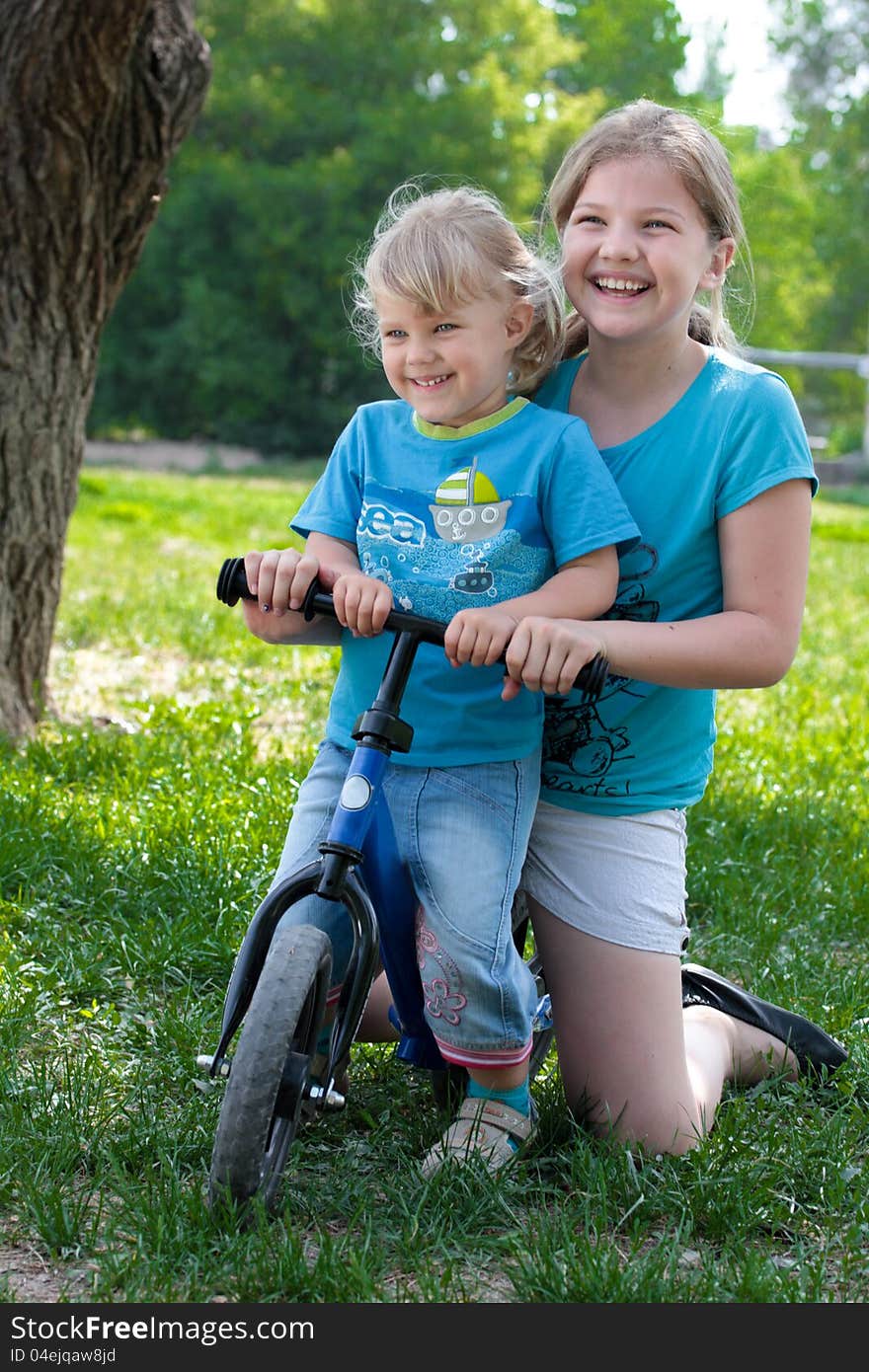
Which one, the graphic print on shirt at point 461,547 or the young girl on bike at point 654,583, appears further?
the young girl on bike at point 654,583

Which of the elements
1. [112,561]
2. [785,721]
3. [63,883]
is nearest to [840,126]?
[112,561]

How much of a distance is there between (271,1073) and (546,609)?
2.73 feet

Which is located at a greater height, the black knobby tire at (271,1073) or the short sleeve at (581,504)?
the short sleeve at (581,504)

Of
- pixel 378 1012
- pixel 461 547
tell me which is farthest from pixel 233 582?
pixel 378 1012

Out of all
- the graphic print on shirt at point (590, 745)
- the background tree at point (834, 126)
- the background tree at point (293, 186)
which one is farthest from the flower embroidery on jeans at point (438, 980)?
the background tree at point (834, 126)

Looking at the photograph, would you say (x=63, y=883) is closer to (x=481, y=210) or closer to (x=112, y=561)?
(x=481, y=210)

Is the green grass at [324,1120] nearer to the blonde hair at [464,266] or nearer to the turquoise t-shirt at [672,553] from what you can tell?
the turquoise t-shirt at [672,553]

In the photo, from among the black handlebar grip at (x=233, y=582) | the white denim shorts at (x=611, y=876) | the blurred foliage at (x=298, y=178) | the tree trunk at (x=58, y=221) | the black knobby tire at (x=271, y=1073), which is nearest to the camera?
the black knobby tire at (x=271, y=1073)

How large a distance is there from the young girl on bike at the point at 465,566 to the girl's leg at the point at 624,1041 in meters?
0.16

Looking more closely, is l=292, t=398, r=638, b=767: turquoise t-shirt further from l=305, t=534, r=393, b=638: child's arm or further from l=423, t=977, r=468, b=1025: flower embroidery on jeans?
l=423, t=977, r=468, b=1025: flower embroidery on jeans

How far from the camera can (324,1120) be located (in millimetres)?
2809

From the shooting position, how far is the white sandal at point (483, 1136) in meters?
2.55

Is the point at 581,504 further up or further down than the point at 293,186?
further down

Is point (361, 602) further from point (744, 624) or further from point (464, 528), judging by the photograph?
point (744, 624)
